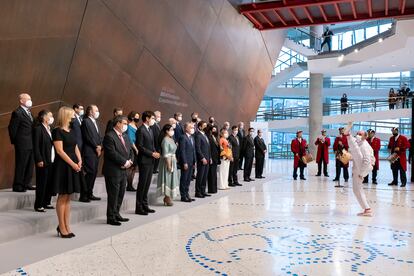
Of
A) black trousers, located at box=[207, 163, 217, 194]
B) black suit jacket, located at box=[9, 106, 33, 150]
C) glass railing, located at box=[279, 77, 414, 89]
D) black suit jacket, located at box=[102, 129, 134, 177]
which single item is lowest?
black trousers, located at box=[207, 163, 217, 194]

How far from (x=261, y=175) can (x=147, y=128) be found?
6.79 metres

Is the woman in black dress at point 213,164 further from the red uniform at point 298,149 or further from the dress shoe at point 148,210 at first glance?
the red uniform at point 298,149

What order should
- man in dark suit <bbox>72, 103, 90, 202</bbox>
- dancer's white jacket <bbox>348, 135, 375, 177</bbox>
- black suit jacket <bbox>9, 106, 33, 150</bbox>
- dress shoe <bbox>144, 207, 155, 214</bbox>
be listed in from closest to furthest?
black suit jacket <bbox>9, 106, 33, 150</bbox>, man in dark suit <bbox>72, 103, 90, 202</bbox>, dress shoe <bbox>144, 207, 155, 214</bbox>, dancer's white jacket <bbox>348, 135, 375, 177</bbox>

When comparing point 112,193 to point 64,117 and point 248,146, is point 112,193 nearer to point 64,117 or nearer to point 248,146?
point 64,117

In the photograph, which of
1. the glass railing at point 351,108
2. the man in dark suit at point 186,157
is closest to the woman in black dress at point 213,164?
the man in dark suit at point 186,157

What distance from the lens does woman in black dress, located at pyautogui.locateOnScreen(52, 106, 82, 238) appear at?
4719 millimetres

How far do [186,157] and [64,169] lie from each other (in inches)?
127

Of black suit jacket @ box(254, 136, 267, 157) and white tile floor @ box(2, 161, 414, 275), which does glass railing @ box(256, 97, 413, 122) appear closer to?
black suit jacket @ box(254, 136, 267, 157)

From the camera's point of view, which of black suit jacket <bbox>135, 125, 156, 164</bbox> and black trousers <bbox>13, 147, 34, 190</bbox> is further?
black suit jacket <bbox>135, 125, 156, 164</bbox>

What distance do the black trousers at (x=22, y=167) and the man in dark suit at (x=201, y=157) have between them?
10.8 feet

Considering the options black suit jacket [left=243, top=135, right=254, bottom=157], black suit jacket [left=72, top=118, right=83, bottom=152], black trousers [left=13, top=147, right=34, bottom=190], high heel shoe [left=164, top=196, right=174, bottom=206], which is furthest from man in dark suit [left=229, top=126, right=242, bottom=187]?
black trousers [left=13, top=147, right=34, bottom=190]

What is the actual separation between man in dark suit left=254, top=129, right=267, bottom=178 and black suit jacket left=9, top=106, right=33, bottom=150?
25.2 ft

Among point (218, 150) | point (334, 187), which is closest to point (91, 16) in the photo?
point (218, 150)

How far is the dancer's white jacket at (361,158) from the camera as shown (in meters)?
6.82
